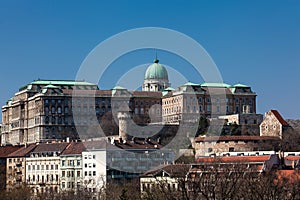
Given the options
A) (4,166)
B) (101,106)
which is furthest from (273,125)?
(101,106)

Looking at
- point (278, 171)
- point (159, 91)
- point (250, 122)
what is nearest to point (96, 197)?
point (278, 171)

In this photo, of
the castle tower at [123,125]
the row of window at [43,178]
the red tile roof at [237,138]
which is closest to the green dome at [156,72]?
the castle tower at [123,125]

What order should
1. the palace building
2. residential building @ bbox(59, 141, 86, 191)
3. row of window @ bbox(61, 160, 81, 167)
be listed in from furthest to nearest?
the palace building < row of window @ bbox(61, 160, 81, 167) < residential building @ bbox(59, 141, 86, 191)

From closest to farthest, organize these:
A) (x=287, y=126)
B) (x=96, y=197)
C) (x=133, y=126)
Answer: (x=96, y=197) → (x=287, y=126) → (x=133, y=126)

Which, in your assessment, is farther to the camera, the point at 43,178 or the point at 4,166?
the point at 4,166

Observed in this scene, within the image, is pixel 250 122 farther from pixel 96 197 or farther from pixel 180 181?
pixel 180 181

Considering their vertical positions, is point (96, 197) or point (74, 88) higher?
→ point (74, 88)

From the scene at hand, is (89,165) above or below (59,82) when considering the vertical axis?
below

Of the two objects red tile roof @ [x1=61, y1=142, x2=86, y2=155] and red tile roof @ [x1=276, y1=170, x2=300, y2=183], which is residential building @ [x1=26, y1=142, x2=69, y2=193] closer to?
red tile roof @ [x1=61, y1=142, x2=86, y2=155]

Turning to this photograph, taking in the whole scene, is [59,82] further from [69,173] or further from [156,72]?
[69,173]

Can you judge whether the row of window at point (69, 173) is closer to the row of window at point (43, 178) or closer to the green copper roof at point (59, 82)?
the row of window at point (43, 178)

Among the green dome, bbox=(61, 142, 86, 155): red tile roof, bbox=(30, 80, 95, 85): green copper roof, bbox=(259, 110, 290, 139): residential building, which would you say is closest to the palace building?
bbox=(30, 80, 95, 85): green copper roof

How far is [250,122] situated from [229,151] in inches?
1027

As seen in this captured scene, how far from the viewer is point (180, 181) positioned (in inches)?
2387
